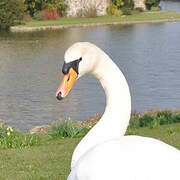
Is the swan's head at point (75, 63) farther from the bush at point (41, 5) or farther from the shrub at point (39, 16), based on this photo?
the shrub at point (39, 16)

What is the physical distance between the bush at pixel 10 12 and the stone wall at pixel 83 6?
35.1 ft

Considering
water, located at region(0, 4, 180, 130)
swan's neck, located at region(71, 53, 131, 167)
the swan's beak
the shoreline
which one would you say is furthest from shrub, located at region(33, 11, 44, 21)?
the swan's beak

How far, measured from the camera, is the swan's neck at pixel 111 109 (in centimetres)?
370

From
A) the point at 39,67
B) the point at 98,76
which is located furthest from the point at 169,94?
the point at 98,76

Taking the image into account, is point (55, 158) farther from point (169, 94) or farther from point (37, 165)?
point (169, 94)

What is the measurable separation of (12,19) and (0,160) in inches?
1857

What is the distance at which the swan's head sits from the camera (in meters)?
3.71

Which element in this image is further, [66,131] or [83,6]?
[83,6]

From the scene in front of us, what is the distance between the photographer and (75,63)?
147 inches

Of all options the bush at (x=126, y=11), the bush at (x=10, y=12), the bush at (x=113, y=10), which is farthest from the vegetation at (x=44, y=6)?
the bush at (x=126, y=11)

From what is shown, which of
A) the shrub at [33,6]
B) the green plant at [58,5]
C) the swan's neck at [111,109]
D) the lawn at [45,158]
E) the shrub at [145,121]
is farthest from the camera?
the green plant at [58,5]

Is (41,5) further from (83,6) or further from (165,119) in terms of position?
(165,119)

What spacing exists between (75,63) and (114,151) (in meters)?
0.85

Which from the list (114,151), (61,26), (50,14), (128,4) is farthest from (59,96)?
(128,4)
